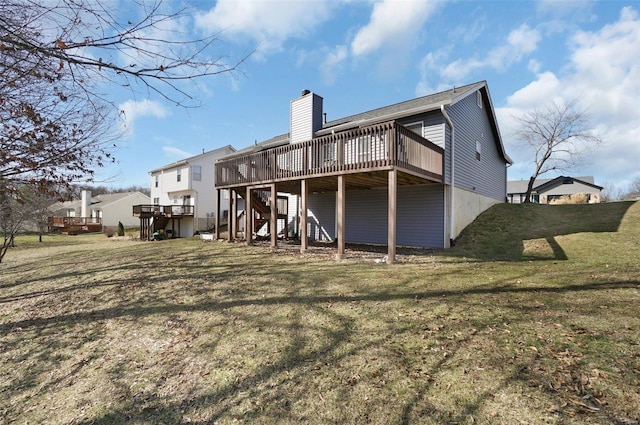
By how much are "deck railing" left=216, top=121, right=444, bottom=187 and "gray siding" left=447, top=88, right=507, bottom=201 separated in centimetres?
197

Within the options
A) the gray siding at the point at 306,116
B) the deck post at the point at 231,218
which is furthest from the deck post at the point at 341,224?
the deck post at the point at 231,218

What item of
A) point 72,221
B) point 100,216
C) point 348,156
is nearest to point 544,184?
point 348,156

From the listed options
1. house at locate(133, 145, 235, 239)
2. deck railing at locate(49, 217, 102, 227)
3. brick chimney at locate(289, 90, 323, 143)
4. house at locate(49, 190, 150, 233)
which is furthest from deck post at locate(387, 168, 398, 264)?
deck railing at locate(49, 217, 102, 227)

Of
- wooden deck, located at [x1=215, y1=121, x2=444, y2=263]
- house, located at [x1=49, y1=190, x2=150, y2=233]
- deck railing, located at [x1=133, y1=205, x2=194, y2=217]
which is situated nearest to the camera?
wooden deck, located at [x1=215, y1=121, x2=444, y2=263]

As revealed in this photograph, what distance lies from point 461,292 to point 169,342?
511cm

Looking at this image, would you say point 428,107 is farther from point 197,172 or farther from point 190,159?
point 197,172

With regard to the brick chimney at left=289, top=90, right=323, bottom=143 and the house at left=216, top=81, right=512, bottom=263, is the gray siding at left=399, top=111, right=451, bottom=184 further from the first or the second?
the brick chimney at left=289, top=90, right=323, bottom=143

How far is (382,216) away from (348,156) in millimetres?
3753

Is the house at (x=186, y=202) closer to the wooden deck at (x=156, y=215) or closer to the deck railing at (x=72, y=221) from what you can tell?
the wooden deck at (x=156, y=215)

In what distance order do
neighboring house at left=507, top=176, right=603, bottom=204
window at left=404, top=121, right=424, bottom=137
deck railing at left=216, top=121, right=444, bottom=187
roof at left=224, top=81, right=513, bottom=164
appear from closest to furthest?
deck railing at left=216, top=121, right=444, bottom=187, roof at left=224, top=81, right=513, bottom=164, window at left=404, top=121, right=424, bottom=137, neighboring house at left=507, top=176, right=603, bottom=204

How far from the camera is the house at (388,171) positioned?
366 inches

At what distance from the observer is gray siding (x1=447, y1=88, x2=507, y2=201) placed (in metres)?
12.4

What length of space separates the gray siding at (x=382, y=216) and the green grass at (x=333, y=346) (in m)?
4.20

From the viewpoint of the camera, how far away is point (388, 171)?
8.71 metres
